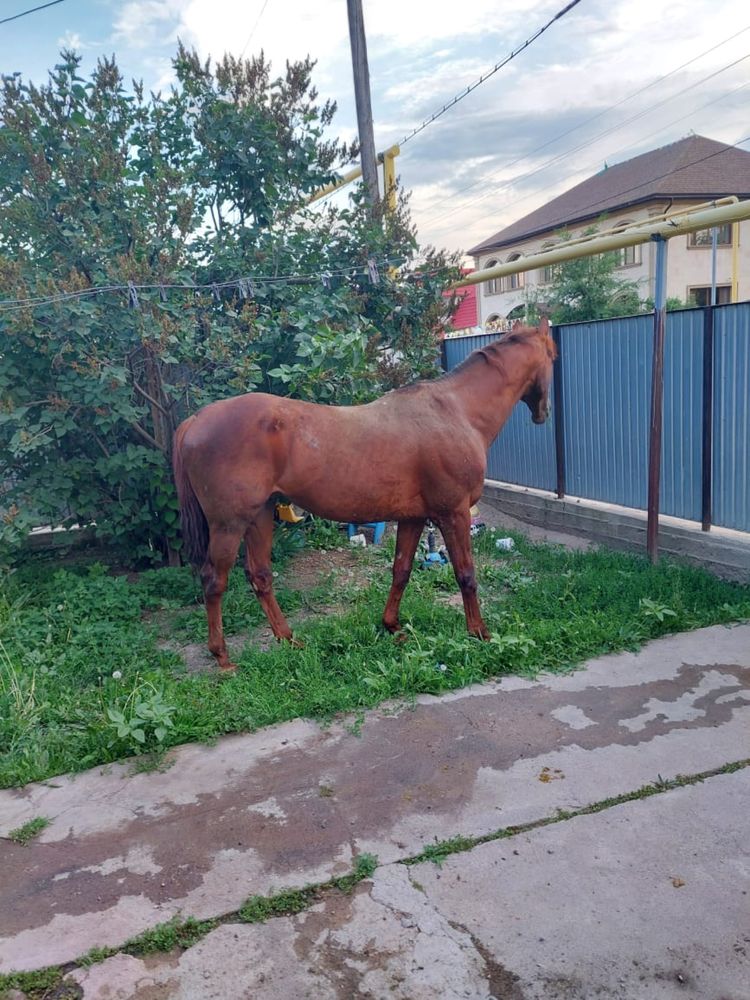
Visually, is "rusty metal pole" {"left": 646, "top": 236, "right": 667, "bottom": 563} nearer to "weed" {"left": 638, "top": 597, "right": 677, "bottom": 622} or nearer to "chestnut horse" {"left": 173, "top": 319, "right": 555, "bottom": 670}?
"weed" {"left": 638, "top": 597, "right": 677, "bottom": 622}

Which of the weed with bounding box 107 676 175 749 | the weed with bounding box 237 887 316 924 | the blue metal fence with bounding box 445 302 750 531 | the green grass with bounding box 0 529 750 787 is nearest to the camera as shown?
the weed with bounding box 237 887 316 924

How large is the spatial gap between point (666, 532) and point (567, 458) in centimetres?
159

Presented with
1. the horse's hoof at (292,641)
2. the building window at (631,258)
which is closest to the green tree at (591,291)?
the building window at (631,258)

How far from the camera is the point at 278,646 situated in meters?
4.49

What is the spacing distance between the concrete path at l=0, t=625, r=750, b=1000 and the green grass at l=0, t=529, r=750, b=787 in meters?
0.18

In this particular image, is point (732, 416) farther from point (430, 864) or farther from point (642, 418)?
point (430, 864)

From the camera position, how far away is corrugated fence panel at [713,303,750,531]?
16.8 feet

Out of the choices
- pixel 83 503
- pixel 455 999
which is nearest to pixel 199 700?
pixel 455 999

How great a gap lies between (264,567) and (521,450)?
4078mm

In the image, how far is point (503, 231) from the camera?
34.3 metres

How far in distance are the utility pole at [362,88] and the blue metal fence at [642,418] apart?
2.99 m

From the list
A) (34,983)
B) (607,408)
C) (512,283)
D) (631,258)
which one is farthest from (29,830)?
(512,283)

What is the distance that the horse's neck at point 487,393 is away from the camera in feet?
15.4

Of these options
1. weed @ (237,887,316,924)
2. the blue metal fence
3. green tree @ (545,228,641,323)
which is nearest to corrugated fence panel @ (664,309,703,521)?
the blue metal fence
